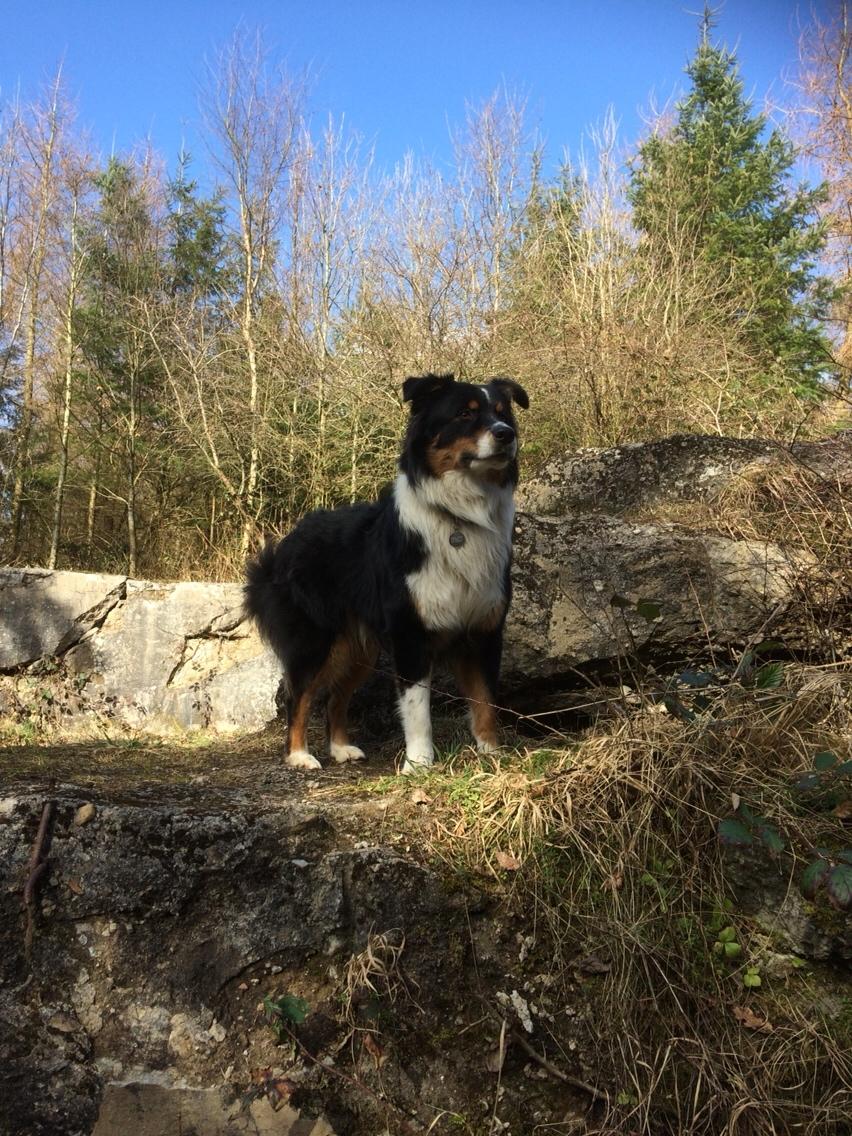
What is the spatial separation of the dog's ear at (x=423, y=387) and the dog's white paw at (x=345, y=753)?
6.20ft

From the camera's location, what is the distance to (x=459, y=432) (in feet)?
12.6

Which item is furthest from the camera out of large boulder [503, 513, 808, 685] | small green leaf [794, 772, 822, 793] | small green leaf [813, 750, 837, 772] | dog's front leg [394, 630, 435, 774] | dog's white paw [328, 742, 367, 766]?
dog's white paw [328, 742, 367, 766]

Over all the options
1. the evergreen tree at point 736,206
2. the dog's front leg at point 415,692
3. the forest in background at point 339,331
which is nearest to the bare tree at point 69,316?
the forest in background at point 339,331

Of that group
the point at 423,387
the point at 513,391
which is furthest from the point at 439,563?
the point at 513,391

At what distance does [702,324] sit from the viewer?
10.1 meters

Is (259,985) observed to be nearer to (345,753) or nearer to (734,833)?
(734,833)

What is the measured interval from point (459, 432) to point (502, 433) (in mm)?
238

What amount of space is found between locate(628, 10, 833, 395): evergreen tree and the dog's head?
8692mm

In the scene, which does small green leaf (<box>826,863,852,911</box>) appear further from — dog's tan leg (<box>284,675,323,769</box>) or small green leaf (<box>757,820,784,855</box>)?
dog's tan leg (<box>284,675,323,769</box>)

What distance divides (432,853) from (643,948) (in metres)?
0.73

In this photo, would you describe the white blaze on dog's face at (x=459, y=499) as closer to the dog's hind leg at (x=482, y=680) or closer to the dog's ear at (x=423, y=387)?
the dog's ear at (x=423, y=387)

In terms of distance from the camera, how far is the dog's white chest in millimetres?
3771

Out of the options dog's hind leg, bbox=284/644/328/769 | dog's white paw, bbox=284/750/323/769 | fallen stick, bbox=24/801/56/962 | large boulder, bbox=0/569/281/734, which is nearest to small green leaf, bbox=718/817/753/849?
fallen stick, bbox=24/801/56/962

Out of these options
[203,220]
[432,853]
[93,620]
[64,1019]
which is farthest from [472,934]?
[203,220]
